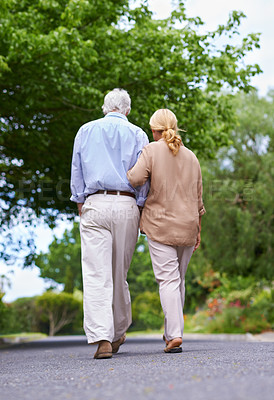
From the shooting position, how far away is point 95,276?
4.97 metres

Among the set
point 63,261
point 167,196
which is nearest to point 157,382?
point 167,196

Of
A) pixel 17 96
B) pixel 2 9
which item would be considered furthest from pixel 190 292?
pixel 2 9

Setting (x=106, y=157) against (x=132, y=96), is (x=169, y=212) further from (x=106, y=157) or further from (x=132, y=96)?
(x=132, y=96)

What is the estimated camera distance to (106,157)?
511 cm

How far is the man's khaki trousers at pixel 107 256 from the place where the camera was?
16.0ft

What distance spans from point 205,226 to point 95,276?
41.2ft

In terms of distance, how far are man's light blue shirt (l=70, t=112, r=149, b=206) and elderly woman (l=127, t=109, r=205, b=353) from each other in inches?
5.1

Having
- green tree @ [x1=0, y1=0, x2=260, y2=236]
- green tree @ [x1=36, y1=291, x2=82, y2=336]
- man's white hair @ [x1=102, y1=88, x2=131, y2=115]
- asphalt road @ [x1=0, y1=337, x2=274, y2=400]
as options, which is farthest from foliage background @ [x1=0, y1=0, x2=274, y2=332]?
green tree @ [x1=36, y1=291, x2=82, y2=336]

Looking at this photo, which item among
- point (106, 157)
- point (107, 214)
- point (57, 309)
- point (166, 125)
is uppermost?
point (166, 125)

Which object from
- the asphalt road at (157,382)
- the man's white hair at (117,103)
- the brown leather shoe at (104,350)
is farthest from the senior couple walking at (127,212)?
the asphalt road at (157,382)

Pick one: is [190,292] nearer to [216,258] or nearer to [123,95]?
[216,258]

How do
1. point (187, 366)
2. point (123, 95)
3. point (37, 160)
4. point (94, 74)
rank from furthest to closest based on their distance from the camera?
point (37, 160) < point (94, 74) < point (123, 95) < point (187, 366)

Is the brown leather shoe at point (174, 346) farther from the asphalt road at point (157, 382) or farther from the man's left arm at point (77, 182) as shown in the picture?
the man's left arm at point (77, 182)

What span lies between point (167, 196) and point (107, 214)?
23.0 inches
